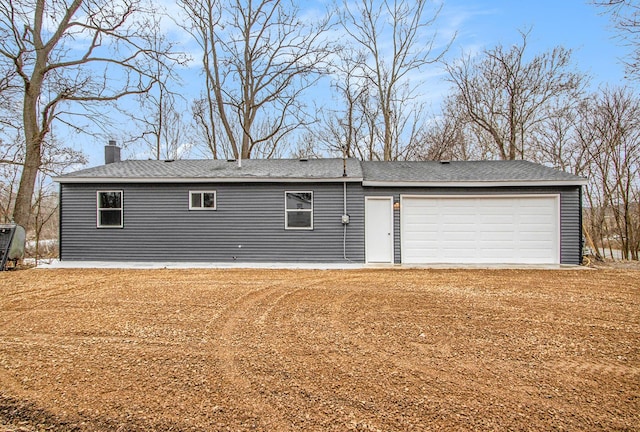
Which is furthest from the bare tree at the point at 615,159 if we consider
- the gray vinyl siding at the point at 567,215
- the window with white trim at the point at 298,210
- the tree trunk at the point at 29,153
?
the tree trunk at the point at 29,153

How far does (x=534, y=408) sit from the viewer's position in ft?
8.08

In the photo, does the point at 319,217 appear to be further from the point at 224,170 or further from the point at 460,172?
the point at 460,172

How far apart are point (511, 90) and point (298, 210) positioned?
43.8 ft

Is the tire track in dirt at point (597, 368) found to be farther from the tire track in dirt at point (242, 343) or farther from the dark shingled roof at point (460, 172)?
the dark shingled roof at point (460, 172)

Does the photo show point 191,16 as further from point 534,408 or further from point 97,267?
point 534,408

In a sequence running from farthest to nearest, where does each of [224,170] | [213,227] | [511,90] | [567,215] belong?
[511,90], [224,170], [213,227], [567,215]

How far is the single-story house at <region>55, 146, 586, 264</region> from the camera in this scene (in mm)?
9516

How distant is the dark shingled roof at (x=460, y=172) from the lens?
953cm

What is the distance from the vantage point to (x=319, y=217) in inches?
380

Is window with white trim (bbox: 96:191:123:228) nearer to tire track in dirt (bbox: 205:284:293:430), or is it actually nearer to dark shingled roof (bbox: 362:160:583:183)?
tire track in dirt (bbox: 205:284:293:430)

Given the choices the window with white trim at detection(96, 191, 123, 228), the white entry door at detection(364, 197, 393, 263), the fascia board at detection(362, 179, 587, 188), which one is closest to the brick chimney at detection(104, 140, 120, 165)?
the window with white trim at detection(96, 191, 123, 228)

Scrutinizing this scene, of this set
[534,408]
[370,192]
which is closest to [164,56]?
[370,192]

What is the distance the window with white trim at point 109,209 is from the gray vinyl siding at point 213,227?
0.14 metres

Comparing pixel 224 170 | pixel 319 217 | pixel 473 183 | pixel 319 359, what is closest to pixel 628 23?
pixel 473 183
